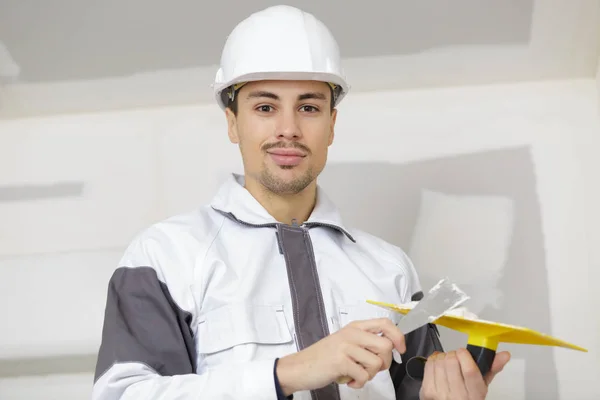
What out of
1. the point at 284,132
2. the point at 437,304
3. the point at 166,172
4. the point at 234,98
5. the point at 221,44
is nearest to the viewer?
the point at 437,304

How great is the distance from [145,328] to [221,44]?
44.7 inches

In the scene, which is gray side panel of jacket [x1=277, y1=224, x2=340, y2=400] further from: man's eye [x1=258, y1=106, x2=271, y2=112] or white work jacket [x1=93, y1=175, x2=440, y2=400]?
man's eye [x1=258, y1=106, x2=271, y2=112]

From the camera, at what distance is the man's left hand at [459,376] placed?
4.22 feet

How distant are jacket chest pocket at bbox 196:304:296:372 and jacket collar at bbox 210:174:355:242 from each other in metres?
0.22

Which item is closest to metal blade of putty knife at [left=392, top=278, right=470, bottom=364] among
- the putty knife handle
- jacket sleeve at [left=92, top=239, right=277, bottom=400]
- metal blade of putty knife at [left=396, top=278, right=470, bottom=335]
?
metal blade of putty knife at [left=396, top=278, right=470, bottom=335]

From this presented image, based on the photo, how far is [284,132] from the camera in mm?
1627

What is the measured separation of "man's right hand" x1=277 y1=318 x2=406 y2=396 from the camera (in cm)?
121

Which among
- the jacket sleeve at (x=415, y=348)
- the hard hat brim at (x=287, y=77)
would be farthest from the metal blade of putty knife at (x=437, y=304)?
the hard hat brim at (x=287, y=77)

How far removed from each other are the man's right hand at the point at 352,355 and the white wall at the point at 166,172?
1.17 metres

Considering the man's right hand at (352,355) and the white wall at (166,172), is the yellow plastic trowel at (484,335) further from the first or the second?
the white wall at (166,172)

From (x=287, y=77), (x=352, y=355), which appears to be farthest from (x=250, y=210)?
(x=352, y=355)

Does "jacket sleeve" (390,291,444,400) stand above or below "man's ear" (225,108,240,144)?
below

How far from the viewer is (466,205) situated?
2.31m

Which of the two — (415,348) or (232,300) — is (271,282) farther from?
(415,348)
